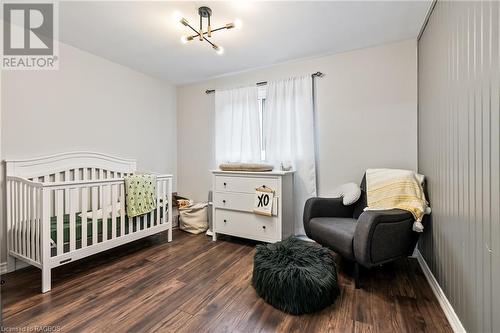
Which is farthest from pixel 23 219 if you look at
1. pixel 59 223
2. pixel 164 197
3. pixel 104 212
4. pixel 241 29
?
pixel 241 29

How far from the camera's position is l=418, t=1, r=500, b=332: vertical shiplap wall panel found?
104 cm

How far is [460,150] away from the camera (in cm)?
136

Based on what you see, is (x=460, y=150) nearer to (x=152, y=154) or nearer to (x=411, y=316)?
(x=411, y=316)

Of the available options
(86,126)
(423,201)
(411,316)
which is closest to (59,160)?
(86,126)

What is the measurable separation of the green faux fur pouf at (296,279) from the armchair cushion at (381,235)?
0.26 meters

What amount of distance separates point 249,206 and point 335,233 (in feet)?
3.46

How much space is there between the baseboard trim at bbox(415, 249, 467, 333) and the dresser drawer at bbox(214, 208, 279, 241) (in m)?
1.34

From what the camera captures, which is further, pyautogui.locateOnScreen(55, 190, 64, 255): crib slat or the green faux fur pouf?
pyautogui.locateOnScreen(55, 190, 64, 255): crib slat

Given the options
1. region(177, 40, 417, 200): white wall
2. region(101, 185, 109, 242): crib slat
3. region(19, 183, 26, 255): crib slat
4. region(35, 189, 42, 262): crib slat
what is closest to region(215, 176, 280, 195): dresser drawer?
region(177, 40, 417, 200): white wall

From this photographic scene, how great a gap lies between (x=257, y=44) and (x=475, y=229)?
7.66 ft

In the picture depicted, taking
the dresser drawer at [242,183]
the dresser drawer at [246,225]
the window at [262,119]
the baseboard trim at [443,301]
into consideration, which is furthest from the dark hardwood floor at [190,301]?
the window at [262,119]

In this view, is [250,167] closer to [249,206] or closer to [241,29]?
[249,206]

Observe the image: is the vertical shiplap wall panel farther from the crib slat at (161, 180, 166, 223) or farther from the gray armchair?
the crib slat at (161, 180, 166, 223)

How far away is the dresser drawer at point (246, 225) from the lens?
8.64 ft
